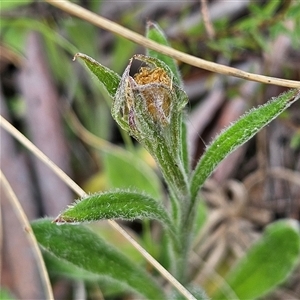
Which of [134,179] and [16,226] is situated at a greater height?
[134,179]

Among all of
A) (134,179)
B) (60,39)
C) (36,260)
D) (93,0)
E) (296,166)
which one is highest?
(93,0)

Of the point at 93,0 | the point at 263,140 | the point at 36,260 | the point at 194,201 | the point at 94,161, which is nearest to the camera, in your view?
the point at 194,201

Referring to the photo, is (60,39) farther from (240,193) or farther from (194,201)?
(194,201)

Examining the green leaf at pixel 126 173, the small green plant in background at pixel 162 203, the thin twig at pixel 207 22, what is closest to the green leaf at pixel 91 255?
the small green plant in background at pixel 162 203

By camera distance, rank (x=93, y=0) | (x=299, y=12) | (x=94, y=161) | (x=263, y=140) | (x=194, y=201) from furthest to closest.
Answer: (x=93, y=0)
(x=94, y=161)
(x=263, y=140)
(x=299, y=12)
(x=194, y=201)

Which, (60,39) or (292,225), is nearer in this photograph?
(292,225)

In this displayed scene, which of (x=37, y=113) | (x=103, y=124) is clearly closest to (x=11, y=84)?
(x=37, y=113)

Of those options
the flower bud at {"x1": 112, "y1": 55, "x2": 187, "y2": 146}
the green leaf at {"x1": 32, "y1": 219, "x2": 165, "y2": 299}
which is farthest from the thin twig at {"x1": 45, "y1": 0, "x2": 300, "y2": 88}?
the green leaf at {"x1": 32, "y1": 219, "x2": 165, "y2": 299}
